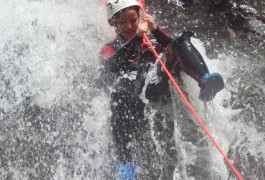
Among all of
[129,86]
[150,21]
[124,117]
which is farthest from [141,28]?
[124,117]

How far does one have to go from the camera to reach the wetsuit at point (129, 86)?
3250 millimetres

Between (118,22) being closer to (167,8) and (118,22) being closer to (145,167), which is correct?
(145,167)

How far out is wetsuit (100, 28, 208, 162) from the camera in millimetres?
3250

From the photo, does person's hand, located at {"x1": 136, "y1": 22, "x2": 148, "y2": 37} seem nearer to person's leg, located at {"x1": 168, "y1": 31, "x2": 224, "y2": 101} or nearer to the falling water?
person's leg, located at {"x1": 168, "y1": 31, "x2": 224, "y2": 101}

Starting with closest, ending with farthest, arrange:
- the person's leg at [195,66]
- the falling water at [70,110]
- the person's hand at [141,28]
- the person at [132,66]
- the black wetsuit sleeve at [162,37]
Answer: the person's leg at [195,66]
the person's hand at [141,28]
the person at [132,66]
the black wetsuit sleeve at [162,37]
the falling water at [70,110]

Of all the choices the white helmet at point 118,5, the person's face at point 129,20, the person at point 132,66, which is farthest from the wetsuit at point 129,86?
the white helmet at point 118,5

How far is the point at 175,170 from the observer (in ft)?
10.8

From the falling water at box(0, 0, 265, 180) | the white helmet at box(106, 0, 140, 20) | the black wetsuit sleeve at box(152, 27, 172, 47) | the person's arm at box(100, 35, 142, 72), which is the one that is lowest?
the falling water at box(0, 0, 265, 180)

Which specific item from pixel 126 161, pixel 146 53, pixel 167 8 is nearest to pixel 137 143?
pixel 126 161

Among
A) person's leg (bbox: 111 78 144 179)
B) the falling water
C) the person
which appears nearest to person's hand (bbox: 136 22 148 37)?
the person

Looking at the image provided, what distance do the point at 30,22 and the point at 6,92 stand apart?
1.01 meters

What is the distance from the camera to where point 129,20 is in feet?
10.5

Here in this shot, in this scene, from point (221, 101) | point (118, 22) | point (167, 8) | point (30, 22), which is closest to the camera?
point (118, 22)

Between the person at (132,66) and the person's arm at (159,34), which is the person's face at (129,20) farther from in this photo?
the person's arm at (159,34)
